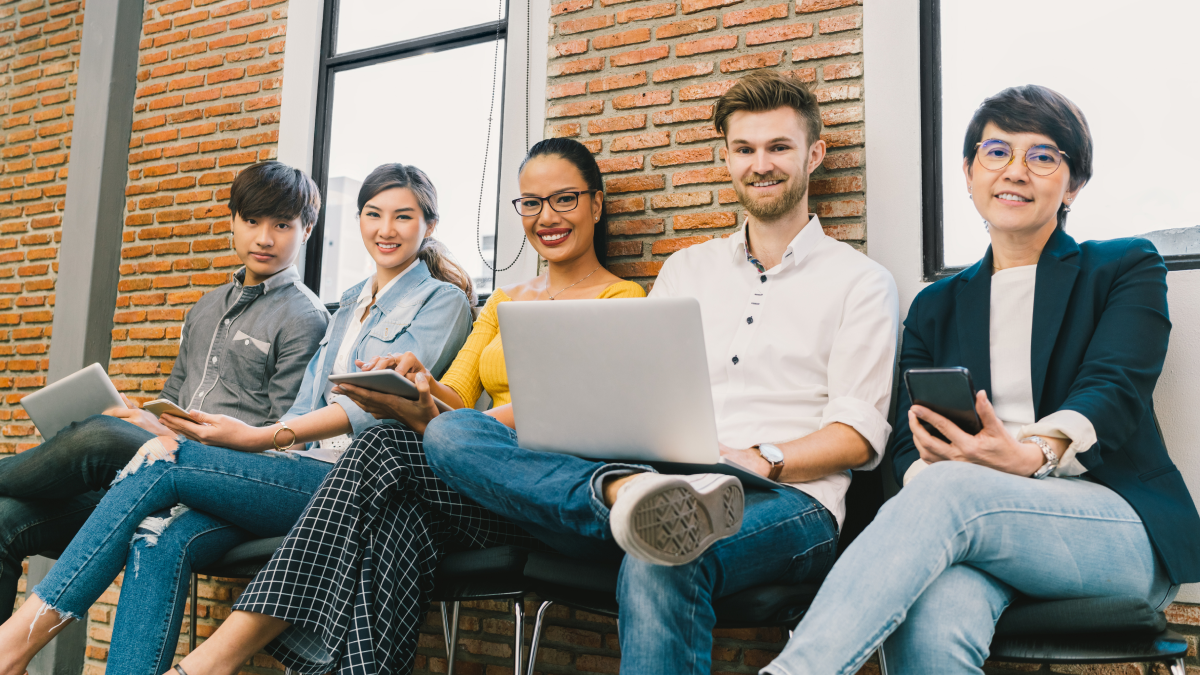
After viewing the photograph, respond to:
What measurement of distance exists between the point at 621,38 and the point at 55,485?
2168mm

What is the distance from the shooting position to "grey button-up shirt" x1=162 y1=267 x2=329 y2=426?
2.68m

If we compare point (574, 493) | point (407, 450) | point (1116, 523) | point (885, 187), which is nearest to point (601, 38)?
point (885, 187)

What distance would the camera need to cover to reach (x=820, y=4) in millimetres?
2443

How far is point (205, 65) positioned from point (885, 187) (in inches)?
120

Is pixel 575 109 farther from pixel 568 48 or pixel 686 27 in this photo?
pixel 686 27

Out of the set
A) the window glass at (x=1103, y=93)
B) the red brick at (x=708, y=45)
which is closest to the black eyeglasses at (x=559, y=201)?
the red brick at (x=708, y=45)

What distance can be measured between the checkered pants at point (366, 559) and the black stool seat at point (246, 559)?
13.8 inches

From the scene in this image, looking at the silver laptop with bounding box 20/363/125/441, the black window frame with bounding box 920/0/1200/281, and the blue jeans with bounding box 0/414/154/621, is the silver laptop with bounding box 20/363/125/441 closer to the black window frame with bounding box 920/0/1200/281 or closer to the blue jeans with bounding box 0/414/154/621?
the blue jeans with bounding box 0/414/154/621

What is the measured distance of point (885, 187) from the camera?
233 cm

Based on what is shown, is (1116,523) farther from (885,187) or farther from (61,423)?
(61,423)

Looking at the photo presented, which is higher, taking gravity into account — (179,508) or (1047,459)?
(1047,459)

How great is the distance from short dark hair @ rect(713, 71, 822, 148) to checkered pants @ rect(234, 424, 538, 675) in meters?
1.20

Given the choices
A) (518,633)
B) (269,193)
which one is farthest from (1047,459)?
(269,193)

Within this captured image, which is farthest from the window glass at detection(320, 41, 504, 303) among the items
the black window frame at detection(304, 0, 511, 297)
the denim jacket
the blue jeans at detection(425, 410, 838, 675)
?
the blue jeans at detection(425, 410, 838, 675)
